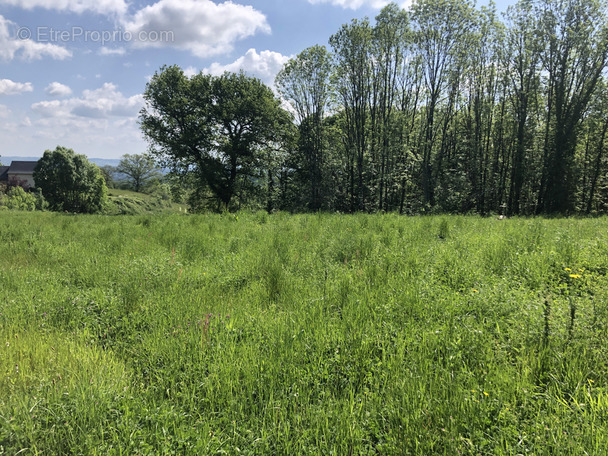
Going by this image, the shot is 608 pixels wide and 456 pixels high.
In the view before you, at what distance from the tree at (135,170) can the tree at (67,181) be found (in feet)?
138

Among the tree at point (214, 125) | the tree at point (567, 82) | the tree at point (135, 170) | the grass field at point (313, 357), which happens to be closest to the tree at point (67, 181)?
the tree at point (214, 125)

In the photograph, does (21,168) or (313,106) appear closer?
(313,106)

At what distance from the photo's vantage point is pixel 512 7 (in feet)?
65.2

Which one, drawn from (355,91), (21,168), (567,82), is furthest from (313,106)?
(21,168)

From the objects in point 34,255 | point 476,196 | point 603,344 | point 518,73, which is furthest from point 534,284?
point 518,73

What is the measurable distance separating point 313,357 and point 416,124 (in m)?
30.3

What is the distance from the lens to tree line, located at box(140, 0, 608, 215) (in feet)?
66.4

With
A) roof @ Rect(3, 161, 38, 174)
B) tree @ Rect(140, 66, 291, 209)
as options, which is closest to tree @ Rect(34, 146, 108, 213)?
tree @ Rect(140, 66, 291, 209)

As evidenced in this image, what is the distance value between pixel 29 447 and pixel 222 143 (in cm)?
2752

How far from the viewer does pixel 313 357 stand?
245cm

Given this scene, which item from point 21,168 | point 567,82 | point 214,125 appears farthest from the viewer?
point 21,168

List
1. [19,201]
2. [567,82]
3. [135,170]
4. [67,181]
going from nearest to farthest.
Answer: [567,82], [19,201], [67,181], [135,170]

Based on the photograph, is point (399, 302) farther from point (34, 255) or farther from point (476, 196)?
point (476, 196)

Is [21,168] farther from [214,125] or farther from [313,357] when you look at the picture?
[313,357]
